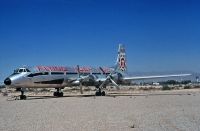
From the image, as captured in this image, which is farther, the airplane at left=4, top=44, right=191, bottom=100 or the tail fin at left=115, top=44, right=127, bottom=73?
the tail fin at left=115, top=44, right=127, bottom=73

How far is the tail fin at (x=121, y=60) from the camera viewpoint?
5210 cm

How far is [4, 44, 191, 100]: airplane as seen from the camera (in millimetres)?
40084

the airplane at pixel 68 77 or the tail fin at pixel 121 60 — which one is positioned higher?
the tail fin at pixel 121 60

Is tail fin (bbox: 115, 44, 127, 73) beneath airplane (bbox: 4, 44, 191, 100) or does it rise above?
above

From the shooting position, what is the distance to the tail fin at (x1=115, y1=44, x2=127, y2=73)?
52.1 m

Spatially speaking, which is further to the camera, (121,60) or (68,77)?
(121,60)

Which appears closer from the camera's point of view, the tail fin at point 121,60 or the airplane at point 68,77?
the airplane at point 68,77

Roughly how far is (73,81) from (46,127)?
3105cm

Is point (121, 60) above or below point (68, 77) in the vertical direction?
above

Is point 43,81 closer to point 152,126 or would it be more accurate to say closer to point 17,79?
point 17,79

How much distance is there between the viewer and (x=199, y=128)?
1359 cm

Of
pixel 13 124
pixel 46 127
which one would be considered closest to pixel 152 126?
pixel 46 127

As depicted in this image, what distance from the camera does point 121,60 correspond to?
179ft

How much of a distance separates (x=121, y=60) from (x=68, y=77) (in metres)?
11.0
